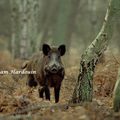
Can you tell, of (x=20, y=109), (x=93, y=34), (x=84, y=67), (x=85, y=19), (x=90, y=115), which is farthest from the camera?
(x=85, y=19)

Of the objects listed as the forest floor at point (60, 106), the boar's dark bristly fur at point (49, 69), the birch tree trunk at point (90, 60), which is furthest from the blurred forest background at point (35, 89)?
the boar's dark bristly fur at point (49, 69)

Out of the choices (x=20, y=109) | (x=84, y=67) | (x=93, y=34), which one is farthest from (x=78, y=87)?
(x=93, y=34)

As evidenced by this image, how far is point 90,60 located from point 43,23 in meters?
33.4

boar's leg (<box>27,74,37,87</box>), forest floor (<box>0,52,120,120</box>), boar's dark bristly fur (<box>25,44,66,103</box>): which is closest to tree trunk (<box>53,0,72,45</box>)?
boar's leg (<box>27,74,37,87</box>)

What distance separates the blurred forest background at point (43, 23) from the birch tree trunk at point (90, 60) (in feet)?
1.04

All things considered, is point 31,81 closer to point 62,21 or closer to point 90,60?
point 90,60

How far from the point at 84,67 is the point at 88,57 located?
0.78 feet

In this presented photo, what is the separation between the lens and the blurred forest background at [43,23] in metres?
23.0

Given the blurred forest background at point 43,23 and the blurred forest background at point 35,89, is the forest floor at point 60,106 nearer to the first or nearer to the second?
the blurred forest background at point 35,89

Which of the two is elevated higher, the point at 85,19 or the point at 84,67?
the point at 85,19

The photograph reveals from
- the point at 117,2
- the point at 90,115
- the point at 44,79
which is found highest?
the point at 117,2

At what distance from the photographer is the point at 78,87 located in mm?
12508

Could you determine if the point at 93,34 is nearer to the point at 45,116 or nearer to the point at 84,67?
the point at 84,67

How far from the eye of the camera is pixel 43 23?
1794 inches
